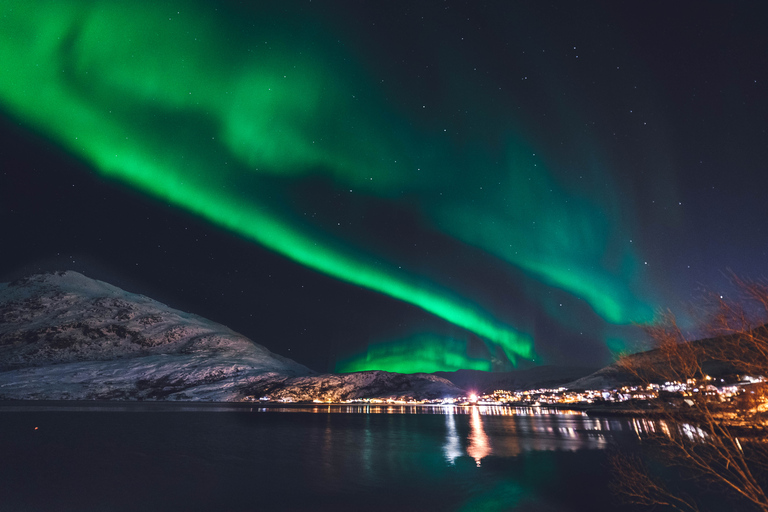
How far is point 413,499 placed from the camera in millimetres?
32250

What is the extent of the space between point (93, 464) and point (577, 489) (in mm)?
52755

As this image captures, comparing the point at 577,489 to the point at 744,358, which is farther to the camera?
the point at 577,489

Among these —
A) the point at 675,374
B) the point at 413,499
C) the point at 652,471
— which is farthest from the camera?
the point at 652,471

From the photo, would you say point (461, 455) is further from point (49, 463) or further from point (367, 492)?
point (49, 463)

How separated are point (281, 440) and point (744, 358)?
78489 millimetres

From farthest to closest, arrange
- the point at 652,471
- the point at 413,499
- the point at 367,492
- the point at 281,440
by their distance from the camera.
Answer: the point at 281,440, the point at 652,471, the point at 367,492, the point at 413,499

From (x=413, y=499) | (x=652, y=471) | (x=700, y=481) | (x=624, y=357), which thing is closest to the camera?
(x=624, y=357)

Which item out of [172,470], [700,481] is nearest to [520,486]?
[700,481]

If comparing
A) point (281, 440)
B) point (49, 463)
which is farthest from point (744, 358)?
point (281, 440)

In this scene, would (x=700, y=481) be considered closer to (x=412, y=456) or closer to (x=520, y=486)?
(x=520, y=486)

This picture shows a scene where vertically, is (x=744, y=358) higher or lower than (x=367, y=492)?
higher

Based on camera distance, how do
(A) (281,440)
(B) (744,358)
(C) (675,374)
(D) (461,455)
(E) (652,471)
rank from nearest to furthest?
(B) (744,358), (C) (675,374), (E) (652,471), (D) (461,455), (A) (281,440)

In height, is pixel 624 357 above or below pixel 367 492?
above

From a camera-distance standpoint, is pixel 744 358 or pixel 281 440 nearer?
pixel 744 358
